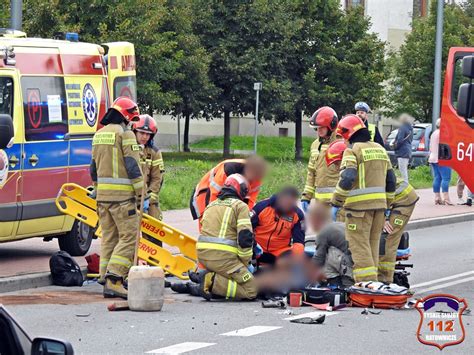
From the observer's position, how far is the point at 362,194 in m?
11.6

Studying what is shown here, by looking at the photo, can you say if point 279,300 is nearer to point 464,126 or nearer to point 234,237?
point 234,237

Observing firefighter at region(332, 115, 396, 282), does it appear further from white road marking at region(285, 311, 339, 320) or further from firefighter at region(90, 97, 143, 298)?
firefighter at region(90, 97, 143, 298)

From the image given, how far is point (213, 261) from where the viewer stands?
11.4 m

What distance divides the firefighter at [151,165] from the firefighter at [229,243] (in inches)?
83.3

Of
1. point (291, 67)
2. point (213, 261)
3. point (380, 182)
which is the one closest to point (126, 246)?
point (213, 261)

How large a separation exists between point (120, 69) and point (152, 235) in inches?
158

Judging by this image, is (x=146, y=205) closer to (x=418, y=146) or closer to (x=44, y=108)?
(x=44, y=108)

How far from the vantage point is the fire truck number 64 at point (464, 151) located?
12938 millimetres

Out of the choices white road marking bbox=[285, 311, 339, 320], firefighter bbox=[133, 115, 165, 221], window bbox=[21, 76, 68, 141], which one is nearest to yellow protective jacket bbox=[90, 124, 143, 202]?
firefighter bbox=[133, 115, 165, 221]

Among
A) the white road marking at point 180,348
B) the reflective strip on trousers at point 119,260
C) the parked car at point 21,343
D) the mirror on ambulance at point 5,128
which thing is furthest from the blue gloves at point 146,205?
the parked car at point 21,343

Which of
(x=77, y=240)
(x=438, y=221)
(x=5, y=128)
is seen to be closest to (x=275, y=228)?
(x=77, y=240)

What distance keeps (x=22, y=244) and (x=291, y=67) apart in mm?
30927

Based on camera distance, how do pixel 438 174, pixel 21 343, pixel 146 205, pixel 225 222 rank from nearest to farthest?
pixel 21 343 → pixel 225 222 → pixel 146 205 → pixel 438 174

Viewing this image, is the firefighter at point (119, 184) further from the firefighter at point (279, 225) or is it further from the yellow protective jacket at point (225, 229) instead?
the firefighter at point (279, 225)
